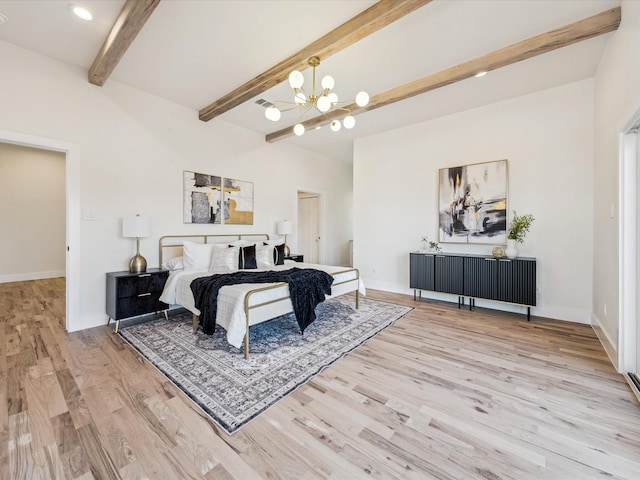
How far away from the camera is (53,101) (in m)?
3.12

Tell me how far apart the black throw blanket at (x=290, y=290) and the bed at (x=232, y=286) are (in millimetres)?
82

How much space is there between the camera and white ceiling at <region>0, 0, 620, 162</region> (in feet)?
7.66

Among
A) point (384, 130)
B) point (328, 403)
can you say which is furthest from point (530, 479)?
point (384, 130)

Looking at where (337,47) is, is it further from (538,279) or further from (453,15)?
(538,279)

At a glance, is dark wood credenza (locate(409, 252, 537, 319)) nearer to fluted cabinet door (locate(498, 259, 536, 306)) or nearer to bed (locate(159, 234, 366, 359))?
fluted cabinet door (locate(498, 259, 536, 306))

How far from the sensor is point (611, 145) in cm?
264

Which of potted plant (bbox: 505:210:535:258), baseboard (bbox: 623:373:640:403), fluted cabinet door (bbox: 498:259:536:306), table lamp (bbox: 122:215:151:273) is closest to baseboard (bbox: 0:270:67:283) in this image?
table lamp (bbox: 122:215:151:273)

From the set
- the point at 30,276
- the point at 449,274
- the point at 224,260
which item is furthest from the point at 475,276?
the point at 30,276

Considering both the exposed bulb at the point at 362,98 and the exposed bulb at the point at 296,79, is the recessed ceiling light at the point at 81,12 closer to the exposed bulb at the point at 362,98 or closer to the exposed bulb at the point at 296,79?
the exposed bulb at the point at 296,79

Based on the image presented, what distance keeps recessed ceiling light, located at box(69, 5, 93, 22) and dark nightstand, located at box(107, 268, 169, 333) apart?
260 centimetres

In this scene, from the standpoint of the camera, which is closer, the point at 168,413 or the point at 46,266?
the point at 168,413

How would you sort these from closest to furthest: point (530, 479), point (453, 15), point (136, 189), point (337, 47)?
point (530, 479)
point (453, 15)
point (337, 47)
point (136, 189)

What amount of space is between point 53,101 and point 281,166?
3.55 m

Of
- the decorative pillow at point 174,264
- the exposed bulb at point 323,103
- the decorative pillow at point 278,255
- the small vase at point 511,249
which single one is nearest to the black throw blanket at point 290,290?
the decorative pillow at point 174,264
